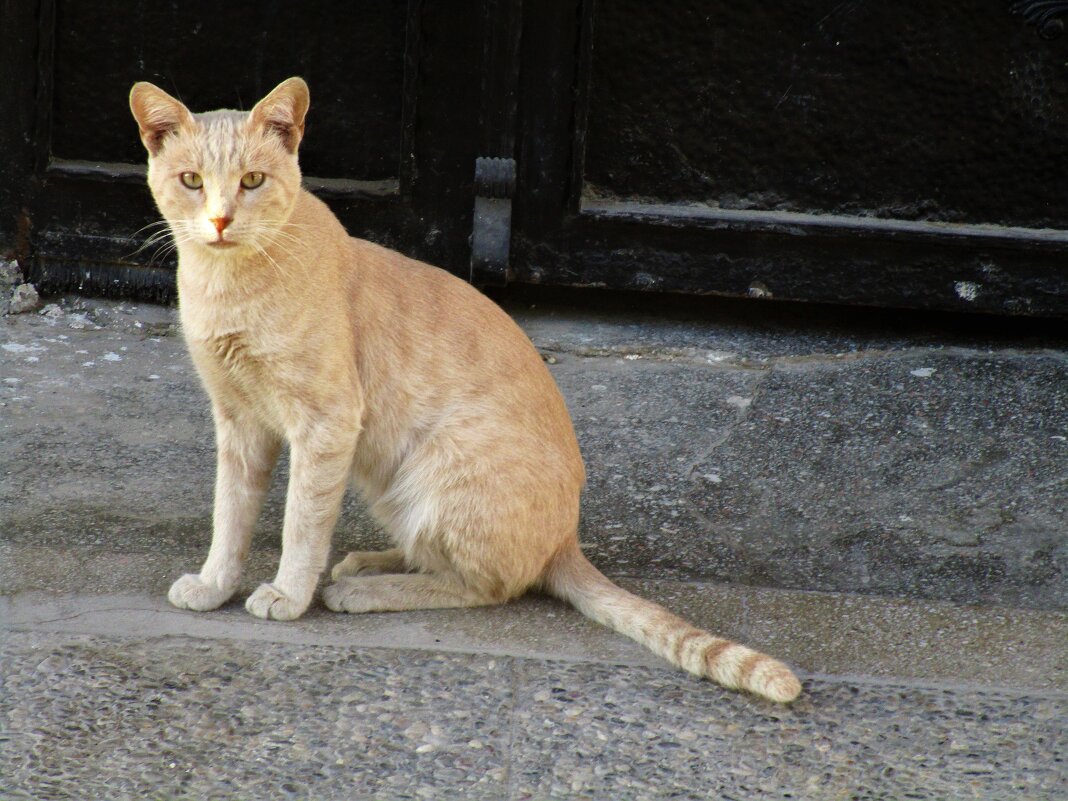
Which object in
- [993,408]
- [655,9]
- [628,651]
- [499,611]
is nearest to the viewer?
[628,651]

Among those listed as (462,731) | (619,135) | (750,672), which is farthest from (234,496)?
(619,135)

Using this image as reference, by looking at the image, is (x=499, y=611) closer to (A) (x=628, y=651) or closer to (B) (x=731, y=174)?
(A) (x=628, y=651)

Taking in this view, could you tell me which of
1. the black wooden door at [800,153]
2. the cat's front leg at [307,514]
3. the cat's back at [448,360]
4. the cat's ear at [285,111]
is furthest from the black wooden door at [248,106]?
the cat's front leg at [307,514]

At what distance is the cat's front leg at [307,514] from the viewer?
279 centimetres

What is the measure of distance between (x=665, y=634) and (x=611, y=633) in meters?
0.17

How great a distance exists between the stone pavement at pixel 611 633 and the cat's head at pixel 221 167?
889 millimetres

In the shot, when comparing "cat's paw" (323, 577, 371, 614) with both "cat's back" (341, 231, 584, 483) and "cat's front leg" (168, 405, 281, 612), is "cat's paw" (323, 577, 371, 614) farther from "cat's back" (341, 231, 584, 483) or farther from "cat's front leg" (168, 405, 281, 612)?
"cat's back" (341, 231, 584, 483)

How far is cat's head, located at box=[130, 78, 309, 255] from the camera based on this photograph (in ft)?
8.65

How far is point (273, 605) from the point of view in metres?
2.80

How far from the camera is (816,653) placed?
2752 millimetres

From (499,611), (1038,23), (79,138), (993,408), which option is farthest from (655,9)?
(499,611)

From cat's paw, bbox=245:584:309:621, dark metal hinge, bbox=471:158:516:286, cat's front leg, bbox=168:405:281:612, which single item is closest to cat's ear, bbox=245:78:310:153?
cat's front leg, bbox=168:405:281:612

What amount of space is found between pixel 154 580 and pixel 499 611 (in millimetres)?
852

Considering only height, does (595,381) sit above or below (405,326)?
below
